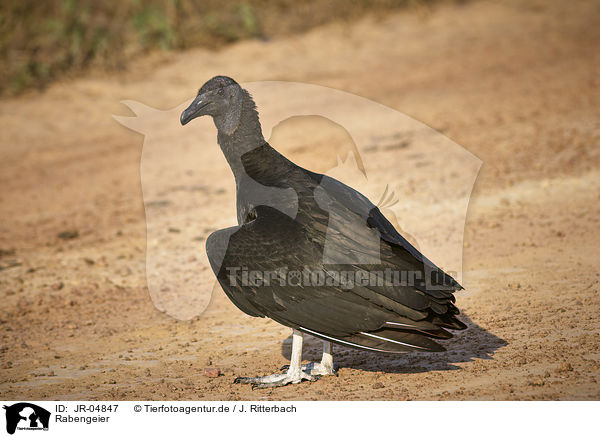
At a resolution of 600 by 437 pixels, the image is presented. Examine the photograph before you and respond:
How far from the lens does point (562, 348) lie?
16.4 feet

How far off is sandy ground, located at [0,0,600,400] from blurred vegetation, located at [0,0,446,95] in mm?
484

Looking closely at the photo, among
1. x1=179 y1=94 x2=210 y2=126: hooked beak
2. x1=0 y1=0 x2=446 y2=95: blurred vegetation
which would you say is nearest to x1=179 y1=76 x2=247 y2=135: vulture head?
x1=179 y1=94 x2=210 y2=126: hooked beak

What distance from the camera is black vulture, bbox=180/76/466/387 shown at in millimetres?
4504

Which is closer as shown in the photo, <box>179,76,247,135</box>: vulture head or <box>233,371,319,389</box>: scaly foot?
<box>233,371,319,389</box>: scaly foot

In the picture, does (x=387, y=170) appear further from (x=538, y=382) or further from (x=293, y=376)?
(x=538, y=382)

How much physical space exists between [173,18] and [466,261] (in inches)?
413

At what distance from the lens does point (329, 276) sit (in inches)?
180

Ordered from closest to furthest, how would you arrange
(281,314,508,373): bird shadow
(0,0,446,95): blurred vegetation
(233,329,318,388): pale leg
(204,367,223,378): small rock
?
(233,329,318,388): pale leg < (281,314,508,373): bird shadow < (204,367,223,378): small rock < (0,0,446,95): blurred vegetation

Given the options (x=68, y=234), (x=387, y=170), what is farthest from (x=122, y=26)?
(x=387, y=170)

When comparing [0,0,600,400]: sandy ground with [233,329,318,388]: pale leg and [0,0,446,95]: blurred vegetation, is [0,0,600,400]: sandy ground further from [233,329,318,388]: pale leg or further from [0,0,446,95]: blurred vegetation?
[0,0,446,95]: blurred vegetation

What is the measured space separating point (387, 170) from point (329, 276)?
5321mm

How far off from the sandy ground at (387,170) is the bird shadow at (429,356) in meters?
0.02
